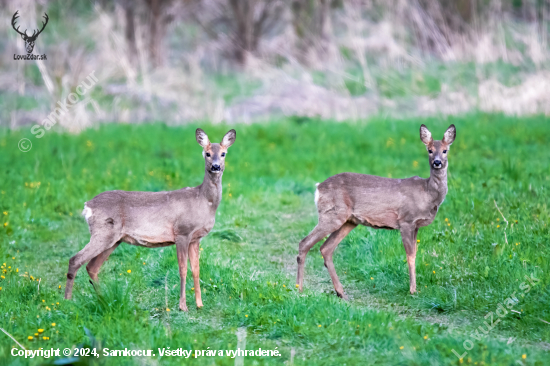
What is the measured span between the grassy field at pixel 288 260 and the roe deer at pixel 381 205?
17.0 inches

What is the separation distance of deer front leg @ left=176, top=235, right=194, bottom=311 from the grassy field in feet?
0.41

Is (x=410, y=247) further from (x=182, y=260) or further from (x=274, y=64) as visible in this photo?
(x=274, y=64)

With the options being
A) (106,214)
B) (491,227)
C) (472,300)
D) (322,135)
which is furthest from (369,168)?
(106,214)

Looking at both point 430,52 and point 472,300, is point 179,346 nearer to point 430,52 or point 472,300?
point 472,300

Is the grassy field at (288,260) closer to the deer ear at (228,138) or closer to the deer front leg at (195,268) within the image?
the deer front leg at (195,268)

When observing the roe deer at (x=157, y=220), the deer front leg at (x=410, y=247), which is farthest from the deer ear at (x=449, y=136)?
the roe deer at (x=157, y=220)

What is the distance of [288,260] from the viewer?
27.9 ft

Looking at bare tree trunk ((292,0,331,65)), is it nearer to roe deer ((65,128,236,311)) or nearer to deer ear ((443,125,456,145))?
deer ear ((443,125,456,145))

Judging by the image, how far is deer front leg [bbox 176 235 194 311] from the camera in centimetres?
667

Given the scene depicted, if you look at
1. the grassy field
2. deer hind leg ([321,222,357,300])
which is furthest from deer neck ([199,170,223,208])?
deer hind leg ([321,222,357,300])

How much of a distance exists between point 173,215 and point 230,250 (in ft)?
6.62

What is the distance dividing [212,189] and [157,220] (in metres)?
0.61

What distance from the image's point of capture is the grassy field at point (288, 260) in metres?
5.82

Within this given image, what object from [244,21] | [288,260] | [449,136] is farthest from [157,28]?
[449,136]
